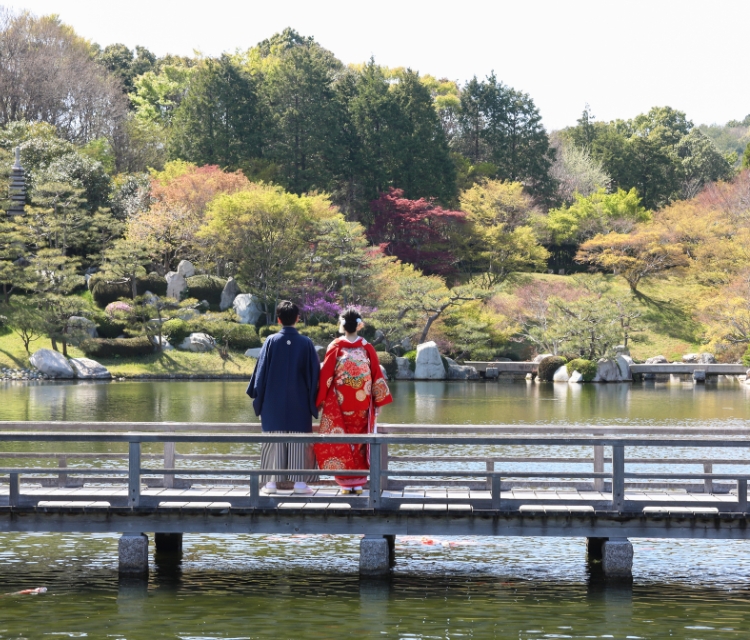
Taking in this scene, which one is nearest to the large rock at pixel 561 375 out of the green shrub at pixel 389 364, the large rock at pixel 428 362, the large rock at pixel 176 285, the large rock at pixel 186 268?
the large rock at pixel 428 362

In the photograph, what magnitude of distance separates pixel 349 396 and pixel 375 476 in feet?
2.44

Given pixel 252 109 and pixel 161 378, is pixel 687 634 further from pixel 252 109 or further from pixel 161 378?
pixel 252 109

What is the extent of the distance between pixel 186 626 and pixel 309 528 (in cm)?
Result: 117

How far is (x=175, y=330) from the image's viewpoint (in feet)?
120

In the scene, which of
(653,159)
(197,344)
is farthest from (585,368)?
(653,159)

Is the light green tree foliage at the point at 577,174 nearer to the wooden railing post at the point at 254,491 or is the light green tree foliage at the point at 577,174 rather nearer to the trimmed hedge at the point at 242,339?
the trimmed hedge at the point at 242,339

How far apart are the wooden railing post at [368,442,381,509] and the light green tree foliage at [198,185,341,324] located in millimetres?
31551

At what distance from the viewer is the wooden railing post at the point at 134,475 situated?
7543mm

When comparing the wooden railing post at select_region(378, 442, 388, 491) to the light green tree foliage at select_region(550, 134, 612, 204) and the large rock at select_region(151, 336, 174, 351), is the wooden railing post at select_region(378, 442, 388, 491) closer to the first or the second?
the large rock at select_region(151, 336, 174, 351)

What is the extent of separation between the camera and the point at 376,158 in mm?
47969

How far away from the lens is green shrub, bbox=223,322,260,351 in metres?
37.0

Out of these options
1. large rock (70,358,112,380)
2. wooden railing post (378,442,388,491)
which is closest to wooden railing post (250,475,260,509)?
wooden railing post (378,442,388,491)

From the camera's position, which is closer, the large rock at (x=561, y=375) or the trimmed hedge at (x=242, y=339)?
the large rock at (x=561, y=375)

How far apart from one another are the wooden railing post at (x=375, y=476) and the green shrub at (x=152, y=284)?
106 ft
